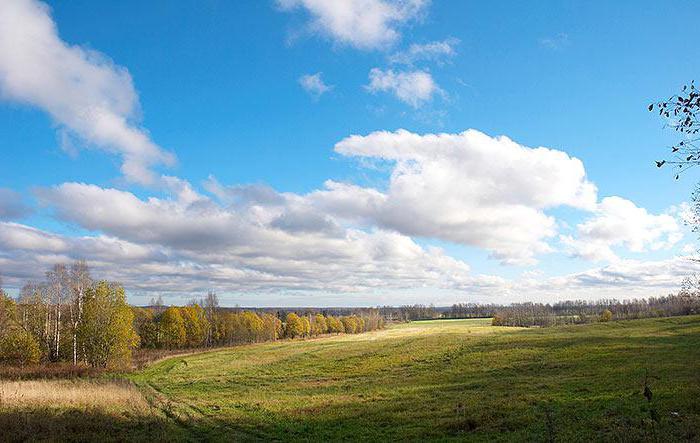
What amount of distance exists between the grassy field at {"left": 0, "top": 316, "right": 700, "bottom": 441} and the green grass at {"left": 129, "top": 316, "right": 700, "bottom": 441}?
90 millimetres

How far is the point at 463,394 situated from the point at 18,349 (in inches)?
2451

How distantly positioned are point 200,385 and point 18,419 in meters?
25.3

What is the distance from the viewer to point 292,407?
31125 millimetres

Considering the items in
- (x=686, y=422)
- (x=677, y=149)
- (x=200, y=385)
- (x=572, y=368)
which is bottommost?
(x=200, y=385)

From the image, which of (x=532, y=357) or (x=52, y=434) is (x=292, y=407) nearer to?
(x=52, y=434)

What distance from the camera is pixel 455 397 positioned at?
3091 centimetres

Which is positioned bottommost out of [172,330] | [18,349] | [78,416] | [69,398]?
[172,330]

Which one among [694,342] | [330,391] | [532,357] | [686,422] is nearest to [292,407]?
[330,391]

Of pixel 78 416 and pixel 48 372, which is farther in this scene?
pixel 48 372

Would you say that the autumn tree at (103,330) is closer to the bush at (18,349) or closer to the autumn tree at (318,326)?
the bush at (18,349)

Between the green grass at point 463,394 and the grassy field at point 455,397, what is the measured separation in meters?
0.09

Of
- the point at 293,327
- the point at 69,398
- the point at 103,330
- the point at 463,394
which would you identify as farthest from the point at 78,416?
the point at 293,327

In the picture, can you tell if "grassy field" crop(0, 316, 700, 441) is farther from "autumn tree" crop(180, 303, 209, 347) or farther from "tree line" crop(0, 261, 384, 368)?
"autumn tree" crop(180, 303, 209, 347)

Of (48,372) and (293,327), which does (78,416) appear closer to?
(48,372)
